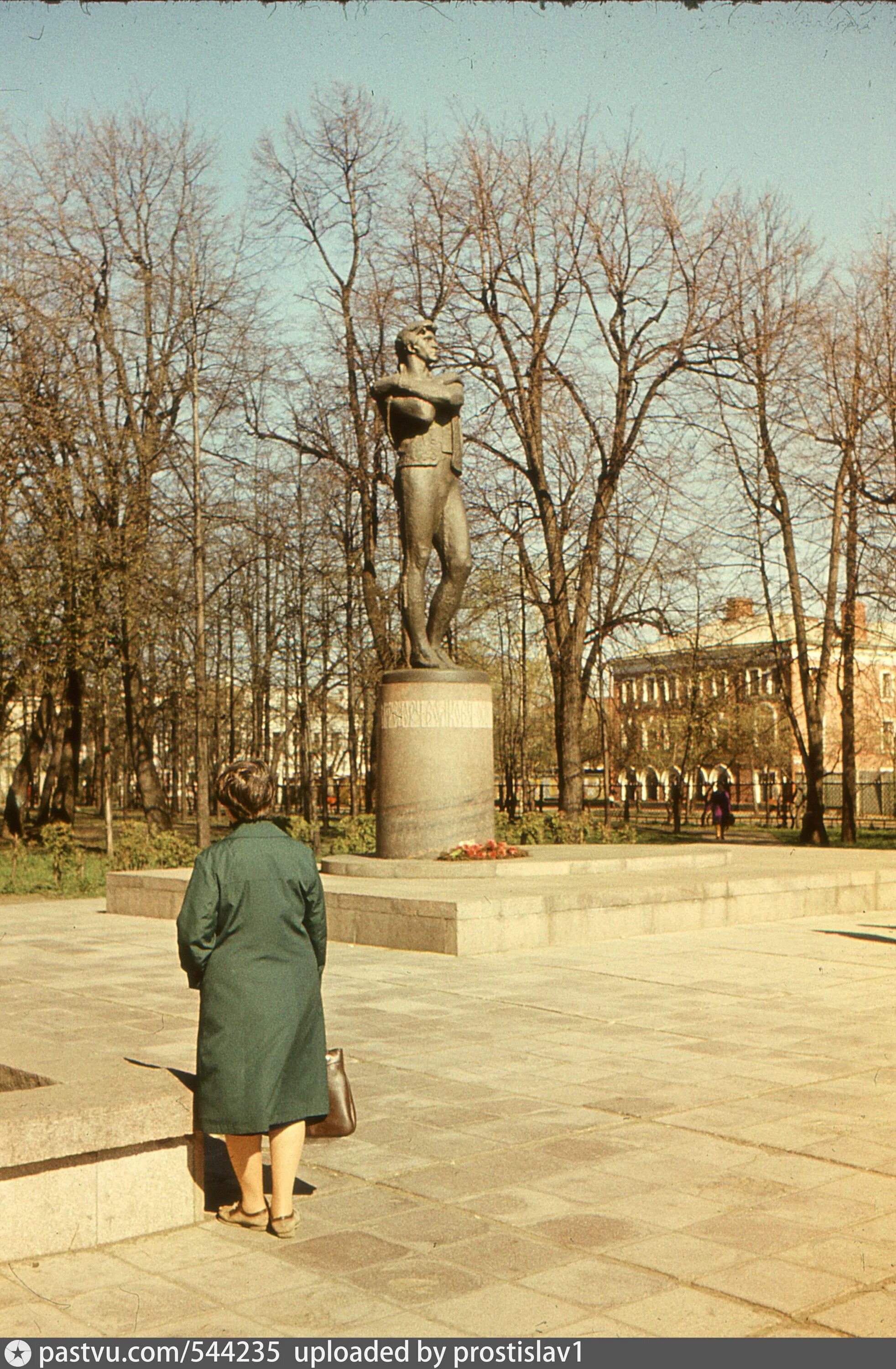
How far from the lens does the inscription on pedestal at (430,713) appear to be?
14.4 m

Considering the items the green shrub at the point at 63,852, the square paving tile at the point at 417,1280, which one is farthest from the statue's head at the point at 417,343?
the square paving tile at the point at 417,1280

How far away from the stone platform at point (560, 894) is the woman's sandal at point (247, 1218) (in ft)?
21.5

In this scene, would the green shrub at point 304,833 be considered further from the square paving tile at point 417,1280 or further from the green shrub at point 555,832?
the square paving tile at point 417,1280

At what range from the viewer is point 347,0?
543cm

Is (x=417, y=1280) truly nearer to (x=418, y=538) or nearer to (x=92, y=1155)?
(x=92, y=1155)

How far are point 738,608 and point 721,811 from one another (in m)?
5.37

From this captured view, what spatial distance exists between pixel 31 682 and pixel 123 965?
11.8 metres

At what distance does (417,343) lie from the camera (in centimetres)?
1498

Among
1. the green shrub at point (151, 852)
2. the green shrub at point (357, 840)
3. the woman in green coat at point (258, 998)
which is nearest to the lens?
the woman in green coat at point (258, 998)

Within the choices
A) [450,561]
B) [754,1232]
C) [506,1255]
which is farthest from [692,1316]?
[450,561]

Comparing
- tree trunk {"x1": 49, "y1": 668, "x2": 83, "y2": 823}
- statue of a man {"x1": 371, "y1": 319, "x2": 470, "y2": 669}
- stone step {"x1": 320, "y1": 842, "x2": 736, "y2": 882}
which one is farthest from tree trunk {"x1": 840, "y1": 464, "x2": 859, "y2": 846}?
tree trunk {"x1": 49, "y1": 668, "x2": 83, "y2": 823}

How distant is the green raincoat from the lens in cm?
442

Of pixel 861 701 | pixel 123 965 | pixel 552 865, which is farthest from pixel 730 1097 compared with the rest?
pixel 861 701
